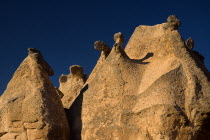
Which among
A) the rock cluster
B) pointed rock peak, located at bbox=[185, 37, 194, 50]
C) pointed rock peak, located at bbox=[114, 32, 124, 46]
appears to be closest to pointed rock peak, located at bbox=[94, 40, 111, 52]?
pointed rock peak, located at bbox=[114, 32, 124, 46]

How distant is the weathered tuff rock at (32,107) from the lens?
9328 mm

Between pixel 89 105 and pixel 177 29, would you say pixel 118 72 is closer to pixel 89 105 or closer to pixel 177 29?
pixel 89 105

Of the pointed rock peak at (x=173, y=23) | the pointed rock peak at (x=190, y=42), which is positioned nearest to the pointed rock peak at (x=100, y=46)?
the pointed rock peak at (x=173, y=23)

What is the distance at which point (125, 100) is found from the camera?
9.41m

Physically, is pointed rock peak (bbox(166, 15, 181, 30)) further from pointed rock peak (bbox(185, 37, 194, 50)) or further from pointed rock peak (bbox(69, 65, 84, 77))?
pointed rock peak (bbox(69, 65, 84, 77))

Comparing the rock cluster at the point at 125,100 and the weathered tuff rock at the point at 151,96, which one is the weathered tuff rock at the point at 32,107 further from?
the weathered tuff rock at the point at 151,96

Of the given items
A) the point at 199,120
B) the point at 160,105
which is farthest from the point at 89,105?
the point at 199,120

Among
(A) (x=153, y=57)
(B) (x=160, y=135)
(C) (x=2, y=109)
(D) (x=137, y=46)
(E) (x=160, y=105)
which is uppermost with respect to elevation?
(D) (x=137, y=46)

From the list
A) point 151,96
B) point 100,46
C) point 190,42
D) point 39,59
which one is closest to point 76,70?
point 100,46

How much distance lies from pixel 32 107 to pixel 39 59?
1676 millimetres

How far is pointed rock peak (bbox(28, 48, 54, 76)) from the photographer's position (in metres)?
10.5

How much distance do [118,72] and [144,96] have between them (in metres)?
1.19

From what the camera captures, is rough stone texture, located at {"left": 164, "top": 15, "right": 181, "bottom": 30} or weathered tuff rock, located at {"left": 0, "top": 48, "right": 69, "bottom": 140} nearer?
weathered tuff rock, located at {"left": 0, "top": 48, "right": 69, "bottom": 140}

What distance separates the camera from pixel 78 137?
9.99 m
